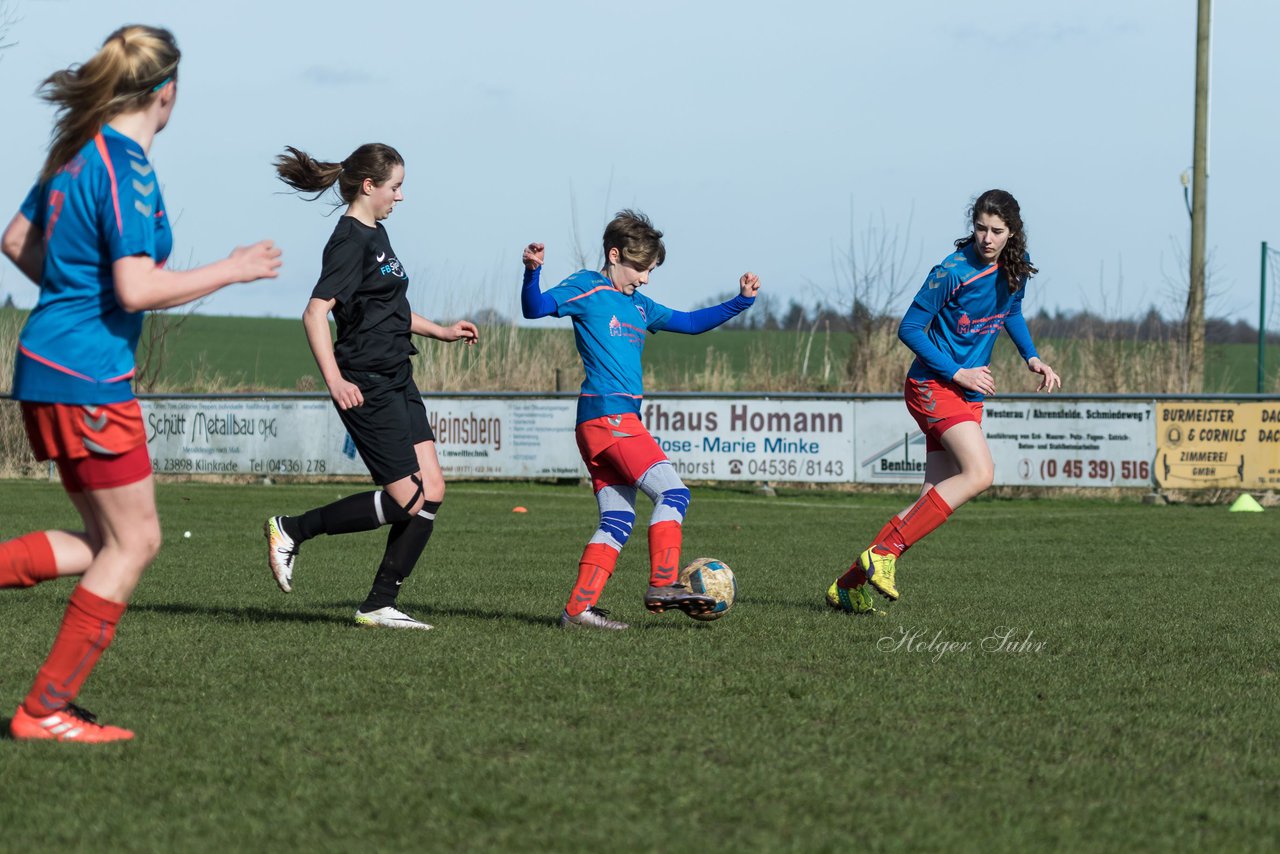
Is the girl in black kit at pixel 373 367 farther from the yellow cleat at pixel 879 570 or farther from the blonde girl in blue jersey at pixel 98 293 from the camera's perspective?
the blonde girl in blue jersey at pixel 98 293

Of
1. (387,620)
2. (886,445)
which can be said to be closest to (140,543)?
(387,620)

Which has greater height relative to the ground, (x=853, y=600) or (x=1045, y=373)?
(x=1045, y=373)

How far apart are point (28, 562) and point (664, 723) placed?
193 cm

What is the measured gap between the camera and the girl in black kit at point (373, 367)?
666cm

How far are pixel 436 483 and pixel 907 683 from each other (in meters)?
2.58

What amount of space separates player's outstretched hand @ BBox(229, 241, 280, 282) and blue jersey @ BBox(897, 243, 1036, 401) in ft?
13.1

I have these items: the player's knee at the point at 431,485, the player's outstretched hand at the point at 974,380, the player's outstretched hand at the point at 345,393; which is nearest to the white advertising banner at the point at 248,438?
the player's knee at the point at 431,485

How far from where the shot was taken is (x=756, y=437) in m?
21.0

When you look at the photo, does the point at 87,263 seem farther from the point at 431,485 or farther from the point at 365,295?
the point at 431,485

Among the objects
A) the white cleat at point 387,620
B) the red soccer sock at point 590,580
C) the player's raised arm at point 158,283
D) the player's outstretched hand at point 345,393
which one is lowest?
the white cleat at point 387,620

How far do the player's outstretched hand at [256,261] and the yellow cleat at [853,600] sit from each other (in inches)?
160

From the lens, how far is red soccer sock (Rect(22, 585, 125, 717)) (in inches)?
170

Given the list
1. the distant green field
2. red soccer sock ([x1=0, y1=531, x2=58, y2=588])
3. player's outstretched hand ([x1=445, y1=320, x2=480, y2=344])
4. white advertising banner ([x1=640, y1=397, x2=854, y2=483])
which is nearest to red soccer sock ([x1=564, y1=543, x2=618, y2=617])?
player's outstretched hand ([x1=445, y1=320, x2=480, y2=344])

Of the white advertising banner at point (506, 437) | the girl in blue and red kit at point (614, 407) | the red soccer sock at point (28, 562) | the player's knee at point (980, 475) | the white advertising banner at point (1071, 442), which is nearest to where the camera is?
the red soccer sock at point (28, 562)
